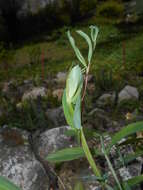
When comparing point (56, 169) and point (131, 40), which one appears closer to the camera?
point (56, 169)

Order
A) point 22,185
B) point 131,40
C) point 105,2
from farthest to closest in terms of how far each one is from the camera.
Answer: point 105,2
point 131,40
point 22,185

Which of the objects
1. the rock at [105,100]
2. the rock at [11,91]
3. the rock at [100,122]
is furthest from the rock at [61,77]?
the rock at [100,122]

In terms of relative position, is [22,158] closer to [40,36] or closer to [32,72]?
[32,72]

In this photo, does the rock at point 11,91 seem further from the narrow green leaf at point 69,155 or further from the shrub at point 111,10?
the narrow green leaf at point 69,155

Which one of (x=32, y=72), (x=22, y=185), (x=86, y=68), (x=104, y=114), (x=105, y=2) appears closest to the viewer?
→ (x=86, y=68)

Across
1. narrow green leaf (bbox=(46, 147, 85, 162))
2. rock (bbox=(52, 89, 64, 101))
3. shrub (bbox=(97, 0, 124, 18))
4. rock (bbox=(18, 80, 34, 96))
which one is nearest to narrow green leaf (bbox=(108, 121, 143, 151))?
narrow green leaf (bbox=(46, 147, 85, 162))

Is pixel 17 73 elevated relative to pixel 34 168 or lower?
lower

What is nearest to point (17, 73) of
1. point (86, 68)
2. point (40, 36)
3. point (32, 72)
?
point (32, 72)
